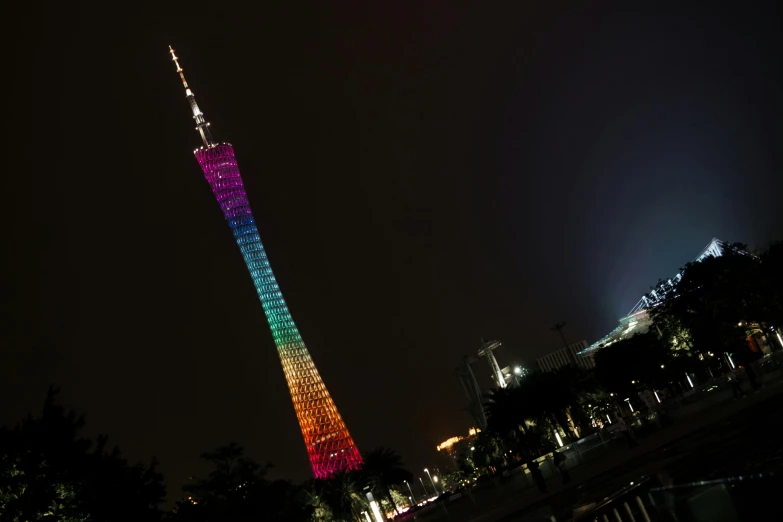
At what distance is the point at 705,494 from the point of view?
16.0 ft

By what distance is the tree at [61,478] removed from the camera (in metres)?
18.1

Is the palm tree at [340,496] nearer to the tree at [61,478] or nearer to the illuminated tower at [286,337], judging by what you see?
the illuminated tower at [286,337]

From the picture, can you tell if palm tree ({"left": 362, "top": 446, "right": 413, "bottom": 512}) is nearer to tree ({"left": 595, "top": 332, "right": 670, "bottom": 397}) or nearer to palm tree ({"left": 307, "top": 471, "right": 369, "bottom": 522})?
palm tree ({"left": 307, "top": 471, "right": 369, "bottom": 522})

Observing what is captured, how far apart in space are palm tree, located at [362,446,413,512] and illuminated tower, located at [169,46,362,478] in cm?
249

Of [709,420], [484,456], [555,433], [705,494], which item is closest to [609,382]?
[555,433]

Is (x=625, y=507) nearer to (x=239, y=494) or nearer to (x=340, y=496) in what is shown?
(x=239, y=494)

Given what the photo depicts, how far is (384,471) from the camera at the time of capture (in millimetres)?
52094

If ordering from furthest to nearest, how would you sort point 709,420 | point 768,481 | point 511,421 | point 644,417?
point 511,421 → point 644,417 → point 709,420 → point 768,481

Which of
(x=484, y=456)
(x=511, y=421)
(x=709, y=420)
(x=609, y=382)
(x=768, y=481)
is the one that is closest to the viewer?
(x=768, y=481)

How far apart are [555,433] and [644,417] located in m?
31.2

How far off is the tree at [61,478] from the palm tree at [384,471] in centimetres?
2840

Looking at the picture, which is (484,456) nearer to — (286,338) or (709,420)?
(286,338)

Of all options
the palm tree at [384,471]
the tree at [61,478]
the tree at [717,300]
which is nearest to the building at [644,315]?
the tree at [717,300]

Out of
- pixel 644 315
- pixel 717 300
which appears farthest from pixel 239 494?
pixel 644 315
